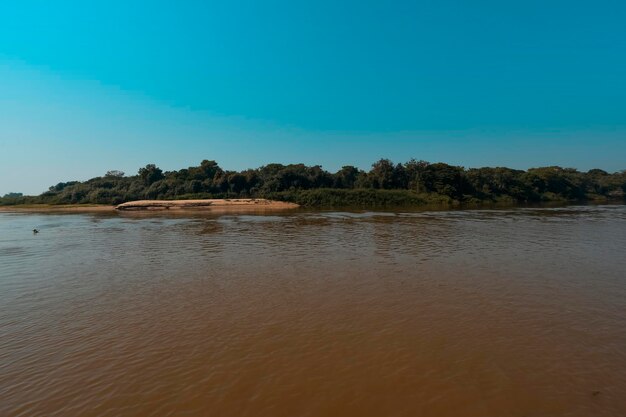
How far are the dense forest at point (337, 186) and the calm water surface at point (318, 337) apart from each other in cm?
5772

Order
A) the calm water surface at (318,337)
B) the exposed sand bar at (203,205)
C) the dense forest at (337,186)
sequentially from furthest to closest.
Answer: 1. the dense forest at (337,186)
2. the exposed sand bar at (203,205)
3. the calm water surface at (318,337)

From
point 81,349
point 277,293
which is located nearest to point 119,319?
point 81,349

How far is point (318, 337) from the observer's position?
23.6 ft

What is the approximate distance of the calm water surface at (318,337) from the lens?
16.8ft

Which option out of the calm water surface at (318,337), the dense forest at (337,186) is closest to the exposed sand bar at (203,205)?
the dense forest at (337,186)

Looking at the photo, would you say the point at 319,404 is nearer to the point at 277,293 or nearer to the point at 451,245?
the point at 277,293

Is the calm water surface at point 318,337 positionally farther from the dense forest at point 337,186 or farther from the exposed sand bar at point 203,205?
the dense forest at point 337,186

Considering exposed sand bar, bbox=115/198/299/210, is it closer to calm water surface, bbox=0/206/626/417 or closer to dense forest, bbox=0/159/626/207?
dense forest, bbox=0/159/626/207

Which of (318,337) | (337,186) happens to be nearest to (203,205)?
(337,186)

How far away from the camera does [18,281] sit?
12414 mm

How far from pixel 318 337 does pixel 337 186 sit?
8149cm

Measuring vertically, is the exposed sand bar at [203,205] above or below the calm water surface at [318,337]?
above

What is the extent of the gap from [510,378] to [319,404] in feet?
10.5

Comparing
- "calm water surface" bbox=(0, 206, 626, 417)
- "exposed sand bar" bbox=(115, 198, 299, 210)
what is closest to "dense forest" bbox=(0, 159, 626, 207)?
"exposed sand bar" bbox=(115, 198, 299, 210)
